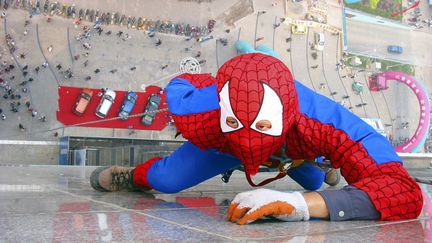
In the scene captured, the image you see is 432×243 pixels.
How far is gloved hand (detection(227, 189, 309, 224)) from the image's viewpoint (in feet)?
3.94

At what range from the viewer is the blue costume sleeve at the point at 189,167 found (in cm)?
185

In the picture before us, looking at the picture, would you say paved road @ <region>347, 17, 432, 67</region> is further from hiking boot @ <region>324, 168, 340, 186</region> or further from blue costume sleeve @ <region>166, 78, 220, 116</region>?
blue costume sleeve @ <region>166, 78, 220, 116</region>

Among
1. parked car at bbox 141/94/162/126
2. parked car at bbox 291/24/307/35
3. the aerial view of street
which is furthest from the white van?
parked car at bbox 141/94/162/126

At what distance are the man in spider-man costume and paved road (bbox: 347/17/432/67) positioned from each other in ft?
44.0

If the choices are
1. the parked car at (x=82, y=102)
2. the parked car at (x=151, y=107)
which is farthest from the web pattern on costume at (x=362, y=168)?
the parked car at (x=151, y=107)

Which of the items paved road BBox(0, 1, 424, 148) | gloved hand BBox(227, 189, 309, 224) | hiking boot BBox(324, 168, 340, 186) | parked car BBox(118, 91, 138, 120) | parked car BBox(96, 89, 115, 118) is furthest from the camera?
parked car BBox(118, 91, 138, 120)

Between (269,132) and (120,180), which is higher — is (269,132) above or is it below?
above

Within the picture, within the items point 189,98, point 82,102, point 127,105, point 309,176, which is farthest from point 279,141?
point 127,105

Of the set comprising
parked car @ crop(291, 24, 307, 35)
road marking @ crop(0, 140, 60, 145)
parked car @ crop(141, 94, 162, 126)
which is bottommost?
road marking @ crop(0, 140, 60, 145)

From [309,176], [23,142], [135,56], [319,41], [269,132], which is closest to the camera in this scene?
[269,132]

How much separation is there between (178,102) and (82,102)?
8.19 m

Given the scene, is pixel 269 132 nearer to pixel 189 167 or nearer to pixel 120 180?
pixel 189 167

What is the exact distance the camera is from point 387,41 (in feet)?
49.5

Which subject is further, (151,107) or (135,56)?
(135,56)
